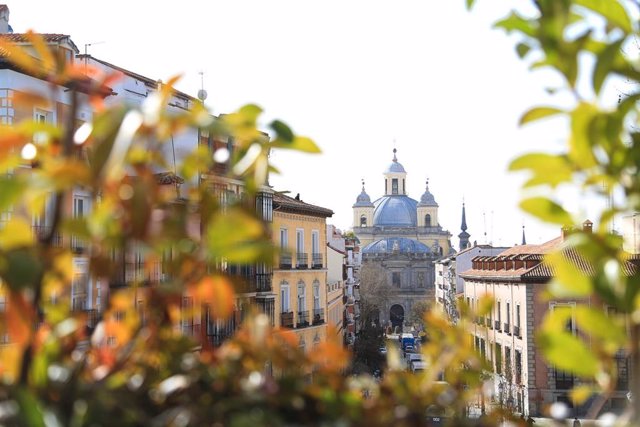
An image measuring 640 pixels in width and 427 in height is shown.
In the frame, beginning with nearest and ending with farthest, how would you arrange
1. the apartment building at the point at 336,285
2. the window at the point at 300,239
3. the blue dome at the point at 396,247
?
the window at the point at 300,239, the apartment building at the point at 336,285, the blue dome at the point at 396,247

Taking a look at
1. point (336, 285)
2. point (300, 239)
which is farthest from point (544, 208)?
point (336, 285)

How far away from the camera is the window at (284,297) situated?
27922 millimetres

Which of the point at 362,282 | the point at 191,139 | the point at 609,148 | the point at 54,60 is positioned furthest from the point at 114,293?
the point at 362,282

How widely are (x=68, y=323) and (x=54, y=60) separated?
13.9 inches

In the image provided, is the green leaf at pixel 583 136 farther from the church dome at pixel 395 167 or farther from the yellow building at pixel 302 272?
the church dome at pixel 395 167

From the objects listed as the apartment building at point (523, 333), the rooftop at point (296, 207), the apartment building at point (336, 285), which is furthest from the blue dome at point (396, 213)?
the rooftop at point (296, 207)

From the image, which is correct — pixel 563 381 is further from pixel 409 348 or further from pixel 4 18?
pixel 409 348

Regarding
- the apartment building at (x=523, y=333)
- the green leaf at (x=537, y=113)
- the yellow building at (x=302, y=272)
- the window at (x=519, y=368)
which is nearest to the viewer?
the green leaf at (x=537, y=113)

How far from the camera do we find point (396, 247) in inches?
3819

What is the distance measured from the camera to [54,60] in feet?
3.98

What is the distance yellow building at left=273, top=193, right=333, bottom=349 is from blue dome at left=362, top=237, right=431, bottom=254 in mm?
64774

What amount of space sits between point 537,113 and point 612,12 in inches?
6.9

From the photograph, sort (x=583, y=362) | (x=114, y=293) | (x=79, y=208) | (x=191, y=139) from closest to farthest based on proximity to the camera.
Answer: (x=583, y=362)
(x=114, y=293)
(x=79, y=208)
(x=191, y=139)

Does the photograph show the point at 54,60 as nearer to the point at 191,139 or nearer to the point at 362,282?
the point at 191,139
